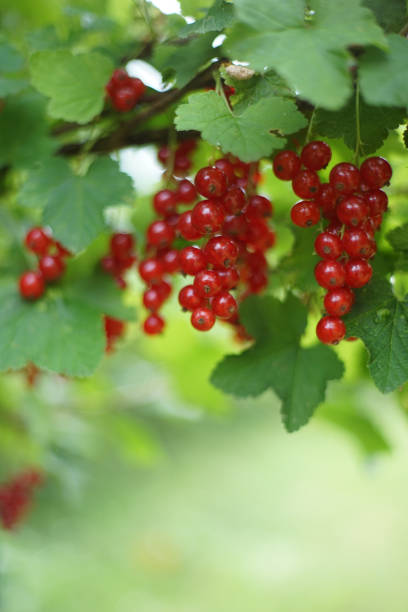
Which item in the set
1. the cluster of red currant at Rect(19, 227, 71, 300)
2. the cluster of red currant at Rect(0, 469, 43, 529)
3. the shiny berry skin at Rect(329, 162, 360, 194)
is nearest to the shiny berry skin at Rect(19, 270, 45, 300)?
the cluster of red currant at Rect(19, 227, 71, 300)

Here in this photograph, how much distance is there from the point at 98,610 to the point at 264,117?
2.53 meters

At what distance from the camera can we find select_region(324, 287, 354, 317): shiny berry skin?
53 cm

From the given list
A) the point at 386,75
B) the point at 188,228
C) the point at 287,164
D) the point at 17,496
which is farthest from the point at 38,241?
the point at 17,496

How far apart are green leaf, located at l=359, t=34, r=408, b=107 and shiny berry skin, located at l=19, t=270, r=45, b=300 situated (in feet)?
1.66

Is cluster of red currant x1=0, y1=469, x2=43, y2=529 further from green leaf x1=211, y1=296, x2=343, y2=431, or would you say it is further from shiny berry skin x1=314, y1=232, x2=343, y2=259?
shiny berry skin x1=314, y1=232, x2=343, y2=259

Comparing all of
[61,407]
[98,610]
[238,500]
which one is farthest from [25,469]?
[238,500]

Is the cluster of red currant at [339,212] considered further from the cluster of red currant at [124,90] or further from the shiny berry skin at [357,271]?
the cluster of red currant at [124,90]

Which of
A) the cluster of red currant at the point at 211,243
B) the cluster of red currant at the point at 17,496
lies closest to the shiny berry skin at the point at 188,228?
the cluster of red currant at the point at 211,243

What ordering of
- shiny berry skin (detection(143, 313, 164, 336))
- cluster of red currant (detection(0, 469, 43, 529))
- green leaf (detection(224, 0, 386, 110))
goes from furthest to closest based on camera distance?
1. cluster of red currant (detection(0, 469, 43, 529))
2. shiny berry skin (detection(143, 313, 164, 336))
3. green leaf (detection(224, 0, 386, 110))

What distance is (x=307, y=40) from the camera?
1.38ft

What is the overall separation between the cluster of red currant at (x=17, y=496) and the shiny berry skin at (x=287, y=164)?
1.57 m

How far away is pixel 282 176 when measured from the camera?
542mm

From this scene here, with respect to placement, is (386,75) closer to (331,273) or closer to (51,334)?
(331,273)

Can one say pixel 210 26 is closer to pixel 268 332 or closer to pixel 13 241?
pixel 268 332
